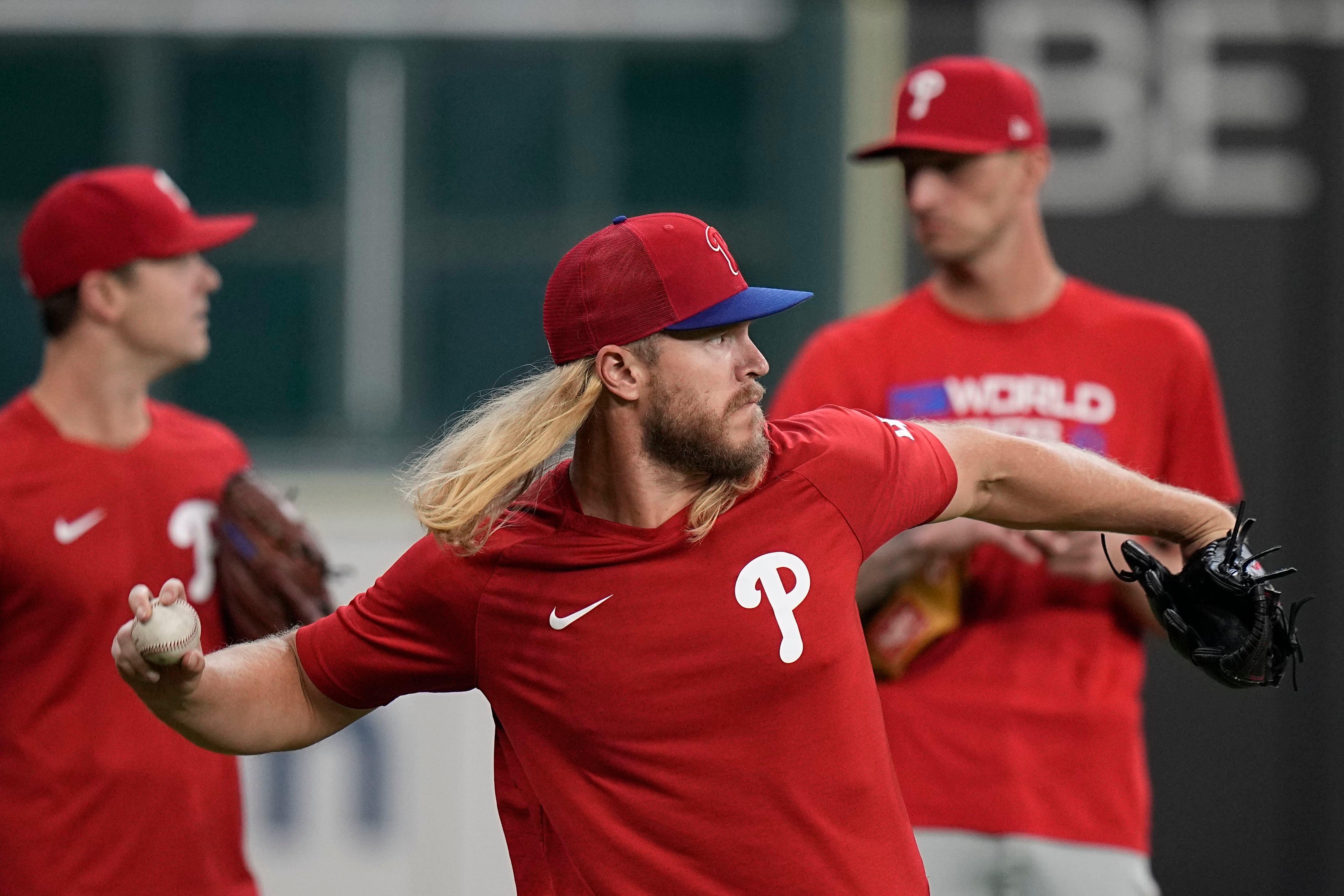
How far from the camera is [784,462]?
2.67 m

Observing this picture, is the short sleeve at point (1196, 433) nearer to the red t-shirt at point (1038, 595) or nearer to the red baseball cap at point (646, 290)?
the red t-shirt at point (1038, 595)

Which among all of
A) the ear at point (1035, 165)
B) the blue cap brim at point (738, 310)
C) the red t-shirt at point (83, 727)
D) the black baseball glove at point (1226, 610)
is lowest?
the red t-shirt at point (83, 727)

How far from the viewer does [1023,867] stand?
3627 millimetres

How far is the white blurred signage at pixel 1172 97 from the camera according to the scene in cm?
608

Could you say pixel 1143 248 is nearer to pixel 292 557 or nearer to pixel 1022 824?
pixel 1022 824

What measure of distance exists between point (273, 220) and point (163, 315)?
3628 millimetres

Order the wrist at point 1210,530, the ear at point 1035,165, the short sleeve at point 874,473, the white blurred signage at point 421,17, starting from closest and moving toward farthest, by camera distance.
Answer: the short sleeve at point 874,473 < the wrist at point 1210,530 < the ear at point 1035,165 < the white blurred signage at point 421,17

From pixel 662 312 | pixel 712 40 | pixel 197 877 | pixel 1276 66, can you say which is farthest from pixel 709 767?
pixel 712 40

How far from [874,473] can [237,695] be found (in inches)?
44.1

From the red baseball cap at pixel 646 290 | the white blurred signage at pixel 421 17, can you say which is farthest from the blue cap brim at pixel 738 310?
the white blurred signage at pixel 421 17

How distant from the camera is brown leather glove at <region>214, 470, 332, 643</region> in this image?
373 centimetres

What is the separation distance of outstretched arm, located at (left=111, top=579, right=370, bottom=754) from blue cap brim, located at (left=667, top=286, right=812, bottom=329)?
2.90 feet

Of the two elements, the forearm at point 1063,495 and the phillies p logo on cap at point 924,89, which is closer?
the forearm at point 1063,495

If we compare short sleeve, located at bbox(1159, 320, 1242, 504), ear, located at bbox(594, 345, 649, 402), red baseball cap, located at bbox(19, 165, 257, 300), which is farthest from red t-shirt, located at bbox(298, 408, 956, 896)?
red baseball cap, located at bbox(19, 165, 257, 300)
